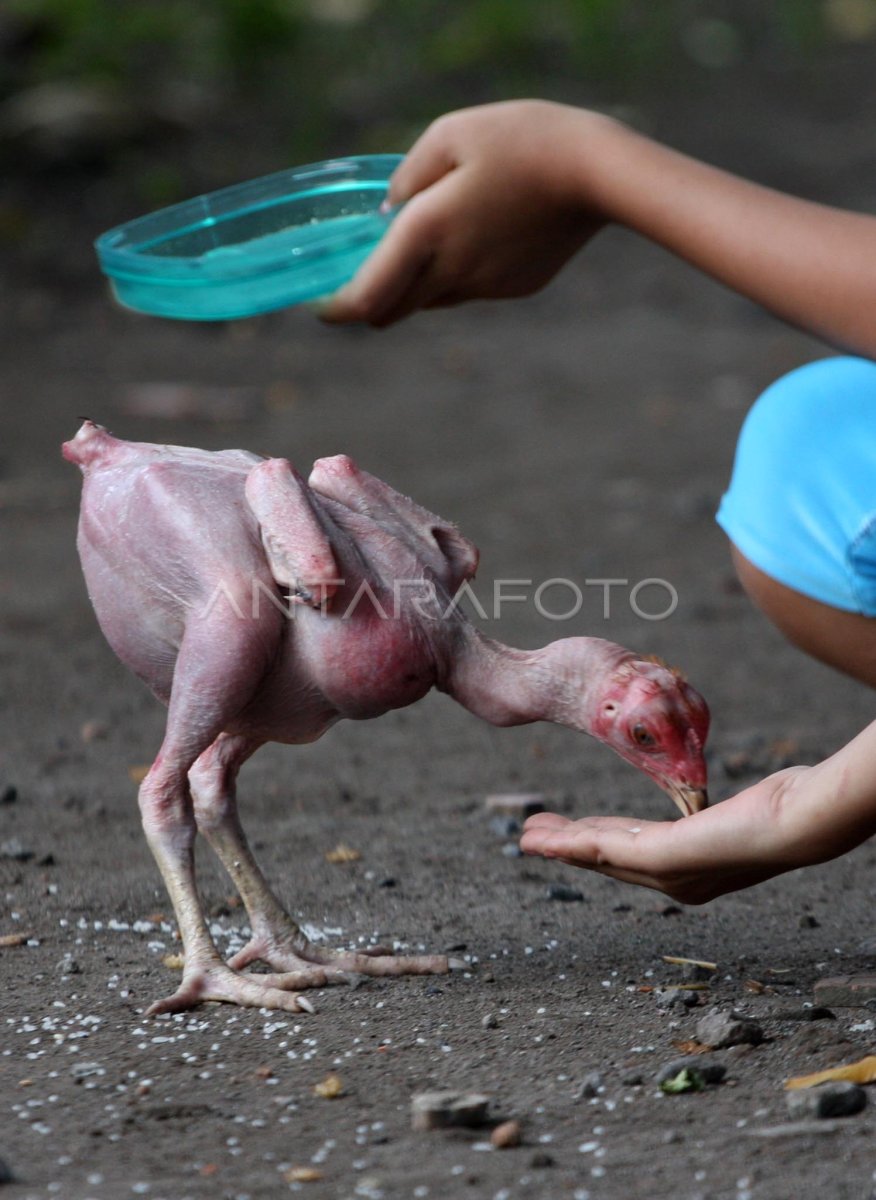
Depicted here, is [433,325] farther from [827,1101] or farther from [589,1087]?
[827,1101]

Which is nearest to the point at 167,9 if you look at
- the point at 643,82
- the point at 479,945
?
the point at 643,82

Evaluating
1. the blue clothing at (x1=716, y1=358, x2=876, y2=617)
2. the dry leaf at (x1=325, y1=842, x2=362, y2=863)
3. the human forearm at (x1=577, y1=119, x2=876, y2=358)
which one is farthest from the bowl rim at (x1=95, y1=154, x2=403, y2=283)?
the dry leaf at (x1=325, y1=842, x2=362, y2=863)

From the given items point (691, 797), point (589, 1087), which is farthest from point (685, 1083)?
point (691, 797)

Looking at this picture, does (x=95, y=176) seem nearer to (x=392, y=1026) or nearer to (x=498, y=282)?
(x=498, y=282)

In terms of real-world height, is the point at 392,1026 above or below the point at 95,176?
below

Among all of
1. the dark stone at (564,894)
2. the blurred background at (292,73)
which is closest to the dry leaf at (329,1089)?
the dark stone at (564,894)

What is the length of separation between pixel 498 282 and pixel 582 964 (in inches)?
47.5

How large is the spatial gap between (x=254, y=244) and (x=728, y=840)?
1.31 metres

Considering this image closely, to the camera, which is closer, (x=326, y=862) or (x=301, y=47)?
(x=326, y=862)

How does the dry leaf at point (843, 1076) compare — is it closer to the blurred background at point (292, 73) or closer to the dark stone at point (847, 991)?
the dark stone at point (847, 991)

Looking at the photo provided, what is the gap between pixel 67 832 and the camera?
11.4 ft

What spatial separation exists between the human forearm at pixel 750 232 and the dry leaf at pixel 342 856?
1.53 m

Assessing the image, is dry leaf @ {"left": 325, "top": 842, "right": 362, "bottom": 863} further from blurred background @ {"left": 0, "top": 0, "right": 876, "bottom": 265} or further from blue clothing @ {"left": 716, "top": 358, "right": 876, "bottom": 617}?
blurred background @ {"left": 0, "top": 0, "right": 876, "bottom": 265}

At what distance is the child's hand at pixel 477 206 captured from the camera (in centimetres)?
244
